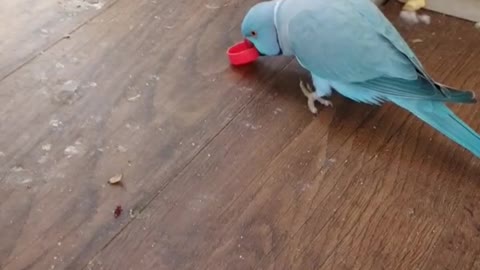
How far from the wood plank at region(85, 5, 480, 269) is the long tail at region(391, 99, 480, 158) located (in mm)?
25

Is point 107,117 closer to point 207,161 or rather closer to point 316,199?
point 207,161

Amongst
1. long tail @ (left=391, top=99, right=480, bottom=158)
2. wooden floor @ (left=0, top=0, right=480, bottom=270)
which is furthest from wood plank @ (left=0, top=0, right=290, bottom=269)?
long tail @ (left=391, top=99, right=480, bottom=158)

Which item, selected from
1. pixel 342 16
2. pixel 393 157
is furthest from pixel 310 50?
pixel 393 157

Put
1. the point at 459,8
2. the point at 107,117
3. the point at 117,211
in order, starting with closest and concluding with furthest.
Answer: the point at 117,211 → the point at 107,117 → the point at 459,8

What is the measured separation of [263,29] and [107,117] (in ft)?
0.71

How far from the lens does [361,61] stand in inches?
28.9

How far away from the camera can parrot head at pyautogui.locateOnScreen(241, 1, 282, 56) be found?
0.81 metres

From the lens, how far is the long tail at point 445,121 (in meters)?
0.69

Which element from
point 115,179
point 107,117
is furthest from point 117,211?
point 107,117

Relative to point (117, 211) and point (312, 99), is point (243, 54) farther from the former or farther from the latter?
point (117, 211)

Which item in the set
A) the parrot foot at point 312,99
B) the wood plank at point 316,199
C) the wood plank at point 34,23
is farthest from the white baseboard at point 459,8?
the wood plank at point 34,23

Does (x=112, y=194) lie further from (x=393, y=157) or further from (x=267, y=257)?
(x=393, y=157)

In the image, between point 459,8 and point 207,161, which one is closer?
point 207,161

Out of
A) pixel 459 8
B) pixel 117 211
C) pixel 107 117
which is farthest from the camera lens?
pixel 459 8
